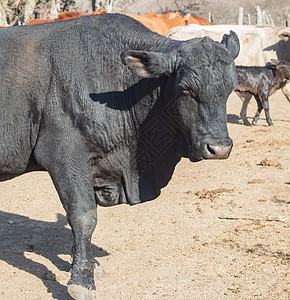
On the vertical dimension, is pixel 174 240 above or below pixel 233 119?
above

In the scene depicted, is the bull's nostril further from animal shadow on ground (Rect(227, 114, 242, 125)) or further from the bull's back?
animal shadow on ground (Rect(227, 114, 242, 125))

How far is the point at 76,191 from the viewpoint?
11.9 feet

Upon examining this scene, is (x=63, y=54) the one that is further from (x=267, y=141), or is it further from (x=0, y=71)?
(x=267, y=141)

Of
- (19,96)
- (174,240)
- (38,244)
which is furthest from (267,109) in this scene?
(19,96)

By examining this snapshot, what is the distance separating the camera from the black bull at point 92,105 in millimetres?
3469

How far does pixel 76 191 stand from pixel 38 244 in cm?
161

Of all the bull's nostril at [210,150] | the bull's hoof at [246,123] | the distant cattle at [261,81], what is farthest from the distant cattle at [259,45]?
the bull's nostril at [210,150]

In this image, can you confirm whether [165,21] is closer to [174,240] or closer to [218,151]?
[174,240]

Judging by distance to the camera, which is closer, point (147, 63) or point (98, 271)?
point (147, 63)

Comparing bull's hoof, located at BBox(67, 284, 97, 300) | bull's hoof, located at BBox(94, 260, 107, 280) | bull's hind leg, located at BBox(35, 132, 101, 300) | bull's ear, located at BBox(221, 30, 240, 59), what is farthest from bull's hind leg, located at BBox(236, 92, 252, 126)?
bull's hoof, located at BBox(67, 284, 97, 300)

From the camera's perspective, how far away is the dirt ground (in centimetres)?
400

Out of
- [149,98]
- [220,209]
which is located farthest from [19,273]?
[220,209]

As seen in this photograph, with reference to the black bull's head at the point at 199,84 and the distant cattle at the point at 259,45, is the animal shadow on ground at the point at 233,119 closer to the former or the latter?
the distant cattle at the point at 259,45

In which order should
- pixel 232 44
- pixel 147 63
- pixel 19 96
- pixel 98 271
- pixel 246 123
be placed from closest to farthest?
pixel 147 63, pixel 19 96, pixel 232 44, pixel 98 271, pixel 246 123
